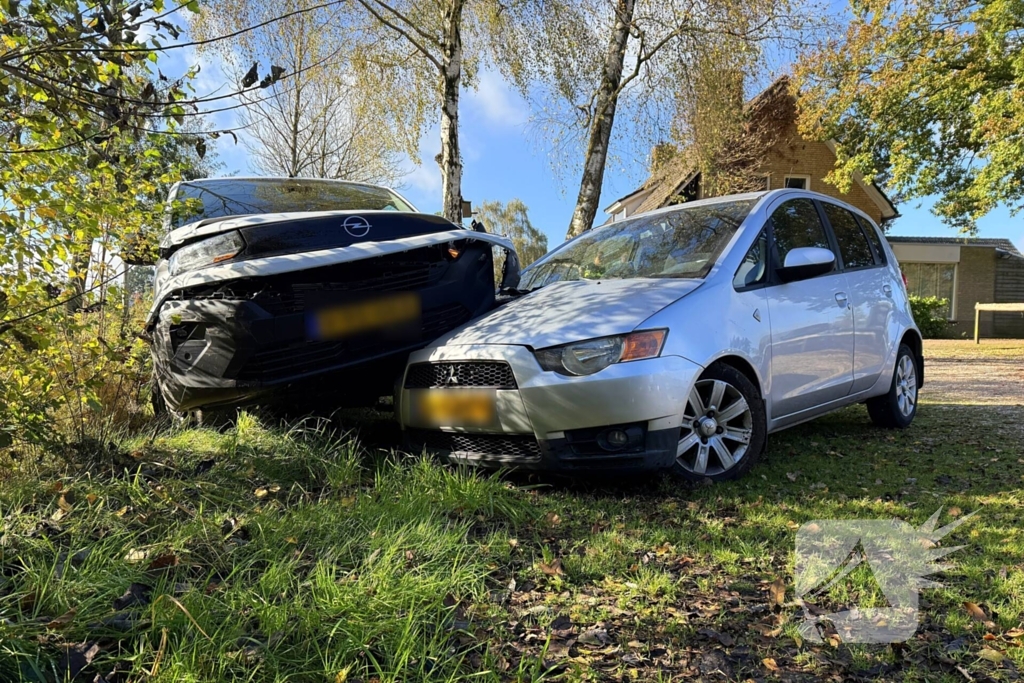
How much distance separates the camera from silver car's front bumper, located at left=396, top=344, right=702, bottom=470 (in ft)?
10.1

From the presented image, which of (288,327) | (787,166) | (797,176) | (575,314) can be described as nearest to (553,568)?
(575,314)

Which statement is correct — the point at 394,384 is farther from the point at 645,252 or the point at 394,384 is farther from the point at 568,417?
the point at 645,252

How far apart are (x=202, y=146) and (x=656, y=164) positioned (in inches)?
509

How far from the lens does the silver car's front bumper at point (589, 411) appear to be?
10.1ft

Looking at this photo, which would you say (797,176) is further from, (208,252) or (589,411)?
(208,252)

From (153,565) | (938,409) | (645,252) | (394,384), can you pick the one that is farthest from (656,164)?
(153,565)

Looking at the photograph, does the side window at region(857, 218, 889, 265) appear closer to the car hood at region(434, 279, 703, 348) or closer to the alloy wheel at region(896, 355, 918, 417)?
the alloy wheel at region(896, 355, 918, 417)

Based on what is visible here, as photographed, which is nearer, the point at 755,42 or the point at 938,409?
the point at 938,409

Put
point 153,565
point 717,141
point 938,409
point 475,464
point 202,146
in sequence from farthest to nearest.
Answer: point 717,141 → point 938,409 → point 475,464 → point 202,146 → point 153,565

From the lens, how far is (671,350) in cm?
320

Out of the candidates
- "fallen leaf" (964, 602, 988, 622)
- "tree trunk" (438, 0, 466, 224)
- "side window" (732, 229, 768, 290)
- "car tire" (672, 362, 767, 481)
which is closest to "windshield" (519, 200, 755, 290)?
"side window" (732, 229, 768, 290)

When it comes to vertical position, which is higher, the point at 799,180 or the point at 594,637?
the point at 799,180

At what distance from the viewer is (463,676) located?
1.72 metres

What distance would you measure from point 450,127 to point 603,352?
6.42 meters
